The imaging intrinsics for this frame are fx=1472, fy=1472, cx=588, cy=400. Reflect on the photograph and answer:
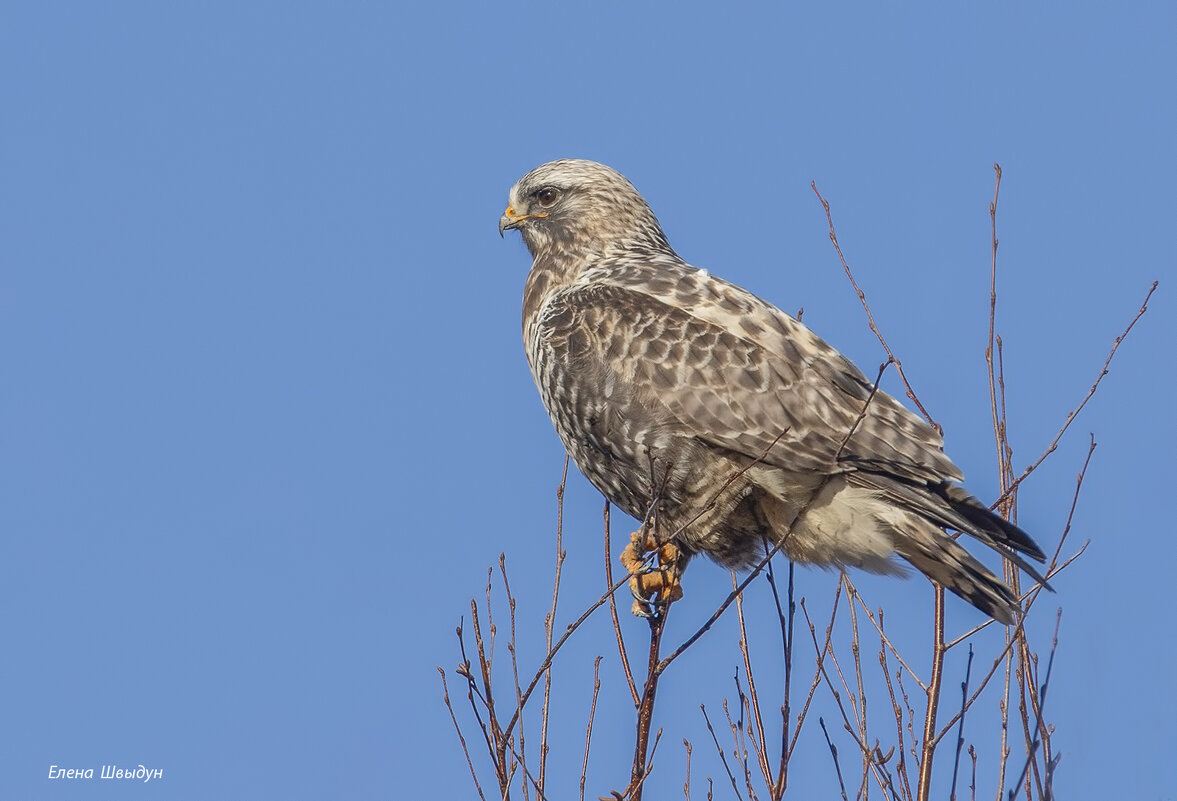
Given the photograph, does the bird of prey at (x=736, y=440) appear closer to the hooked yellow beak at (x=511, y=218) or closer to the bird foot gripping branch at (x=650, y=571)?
the bird foot gripping branch at (x=650, y=571)

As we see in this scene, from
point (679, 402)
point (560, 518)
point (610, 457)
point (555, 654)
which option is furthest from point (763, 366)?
point (555, 654)

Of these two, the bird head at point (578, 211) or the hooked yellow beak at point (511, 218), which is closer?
the bird head at point (578, 211)

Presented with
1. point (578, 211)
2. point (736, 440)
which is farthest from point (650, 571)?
point (578, 211)

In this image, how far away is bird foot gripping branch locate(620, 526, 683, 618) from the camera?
5.71 metres

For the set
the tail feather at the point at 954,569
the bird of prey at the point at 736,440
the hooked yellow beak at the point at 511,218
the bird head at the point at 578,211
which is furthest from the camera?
the hooked yellow beak at the point at 511,218

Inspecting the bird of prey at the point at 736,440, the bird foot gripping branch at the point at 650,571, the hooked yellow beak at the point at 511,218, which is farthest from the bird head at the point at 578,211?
the bird foot gripping branch at the point at 650,571

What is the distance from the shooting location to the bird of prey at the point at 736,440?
5.23 metres

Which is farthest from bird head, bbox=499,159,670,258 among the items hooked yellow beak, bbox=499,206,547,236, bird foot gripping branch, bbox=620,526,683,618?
bird foot gripping branch, bbox=620,526,683,618

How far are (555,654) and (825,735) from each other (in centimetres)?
109

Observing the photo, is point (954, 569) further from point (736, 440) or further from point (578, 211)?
point (578, 211)

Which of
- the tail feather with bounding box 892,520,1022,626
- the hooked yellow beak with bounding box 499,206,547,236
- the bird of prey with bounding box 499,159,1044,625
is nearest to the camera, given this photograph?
the tail feather with bounding box 892,520,1022,626

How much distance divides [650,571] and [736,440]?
668 mm

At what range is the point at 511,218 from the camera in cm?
704

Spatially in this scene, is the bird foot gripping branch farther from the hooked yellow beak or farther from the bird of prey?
the hooked yellow beak
